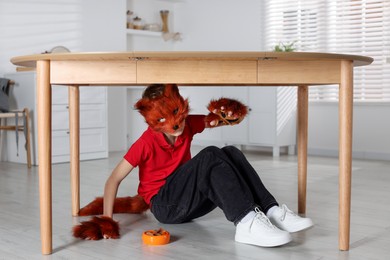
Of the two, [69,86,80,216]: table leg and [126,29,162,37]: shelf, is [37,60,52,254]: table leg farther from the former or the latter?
[126,29,162,37]: shelf

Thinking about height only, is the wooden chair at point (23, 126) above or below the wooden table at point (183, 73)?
below

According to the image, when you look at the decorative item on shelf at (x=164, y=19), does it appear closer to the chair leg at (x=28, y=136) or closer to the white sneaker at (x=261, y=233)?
the chair leg at (x=28, y=136)

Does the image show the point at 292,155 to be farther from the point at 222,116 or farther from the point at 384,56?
the point at 222,116

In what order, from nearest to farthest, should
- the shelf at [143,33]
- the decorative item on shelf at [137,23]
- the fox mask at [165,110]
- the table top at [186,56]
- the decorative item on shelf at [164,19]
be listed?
the table top at [186,56]
the fox mask at [165,110]
the shelf at [143,33]
the decorative item on shelf at [137,23]
the decorative item on shelf at [164,19]

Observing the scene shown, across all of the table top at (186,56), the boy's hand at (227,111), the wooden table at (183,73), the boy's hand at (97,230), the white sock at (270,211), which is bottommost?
the boy's hand at (97,230)

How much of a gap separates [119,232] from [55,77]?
0.67 meters

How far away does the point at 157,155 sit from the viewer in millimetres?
2123

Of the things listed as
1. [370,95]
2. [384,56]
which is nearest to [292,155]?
[370,95]

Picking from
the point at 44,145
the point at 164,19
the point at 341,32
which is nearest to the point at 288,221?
the point at 44,145

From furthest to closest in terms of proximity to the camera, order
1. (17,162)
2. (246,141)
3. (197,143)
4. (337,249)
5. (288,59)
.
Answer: (197,143) → (246,141) → (17,162) → (337,249) → (288,59)

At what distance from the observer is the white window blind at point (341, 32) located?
4953mm

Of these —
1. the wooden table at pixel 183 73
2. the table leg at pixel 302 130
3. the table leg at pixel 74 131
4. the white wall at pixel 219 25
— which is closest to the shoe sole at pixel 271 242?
the wooden table at pixel 183 73

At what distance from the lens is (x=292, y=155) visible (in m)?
5.20

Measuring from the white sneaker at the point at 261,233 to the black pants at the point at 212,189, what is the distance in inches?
1.5
